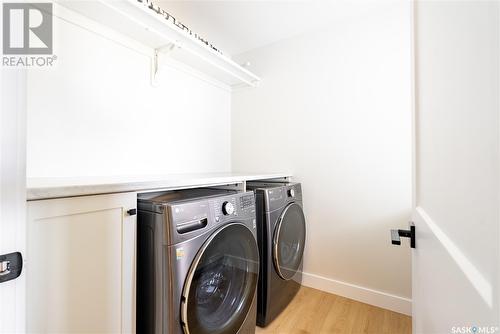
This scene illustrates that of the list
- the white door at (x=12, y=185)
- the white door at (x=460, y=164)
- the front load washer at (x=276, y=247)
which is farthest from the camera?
the front load washer at (x=276, y=247)

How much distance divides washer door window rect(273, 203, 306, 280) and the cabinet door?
0.95 m

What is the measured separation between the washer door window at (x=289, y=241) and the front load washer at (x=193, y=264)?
356 millimetres

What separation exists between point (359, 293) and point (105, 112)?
92.7 inches

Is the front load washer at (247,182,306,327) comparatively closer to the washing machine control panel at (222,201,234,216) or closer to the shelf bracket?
the washing machine control panel at (222,201,234,216)

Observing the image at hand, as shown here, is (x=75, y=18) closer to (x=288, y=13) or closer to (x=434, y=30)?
(x=288, y=13)

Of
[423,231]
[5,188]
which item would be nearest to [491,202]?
[423,231]

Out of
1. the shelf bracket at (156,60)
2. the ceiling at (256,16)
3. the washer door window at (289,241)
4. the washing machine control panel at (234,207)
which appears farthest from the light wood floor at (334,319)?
the ceiling at (256,16)

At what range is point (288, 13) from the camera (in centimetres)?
178

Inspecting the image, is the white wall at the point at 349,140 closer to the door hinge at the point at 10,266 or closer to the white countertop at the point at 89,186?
the white countertop at the point at 89,186

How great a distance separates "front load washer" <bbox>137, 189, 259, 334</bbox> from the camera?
88cm

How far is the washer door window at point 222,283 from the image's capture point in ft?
3.13

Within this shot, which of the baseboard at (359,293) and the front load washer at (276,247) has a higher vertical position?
the front load washer at (276,247)

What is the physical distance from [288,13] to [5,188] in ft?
6.66

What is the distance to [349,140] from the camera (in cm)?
186
